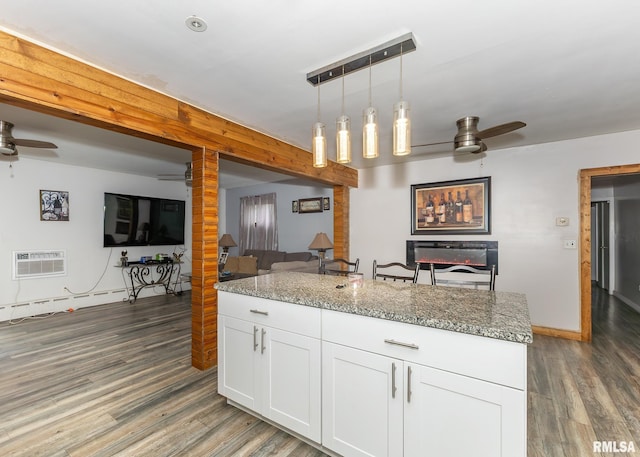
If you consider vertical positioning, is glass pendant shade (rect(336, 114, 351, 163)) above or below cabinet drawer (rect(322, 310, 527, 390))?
above

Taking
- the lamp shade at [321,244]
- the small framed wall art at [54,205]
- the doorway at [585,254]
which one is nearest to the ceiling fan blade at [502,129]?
the doorway at [585,254]

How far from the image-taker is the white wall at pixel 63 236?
452 cm

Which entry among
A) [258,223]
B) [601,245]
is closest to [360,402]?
[258,223]

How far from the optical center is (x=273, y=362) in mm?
1946

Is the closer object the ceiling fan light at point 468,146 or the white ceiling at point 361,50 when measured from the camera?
the white ceiling at point 361,50

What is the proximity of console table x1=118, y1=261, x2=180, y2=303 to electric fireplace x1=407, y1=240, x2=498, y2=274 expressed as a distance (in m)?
4.56

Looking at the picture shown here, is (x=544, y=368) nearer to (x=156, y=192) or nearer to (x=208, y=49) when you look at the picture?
(x=208, y=49)

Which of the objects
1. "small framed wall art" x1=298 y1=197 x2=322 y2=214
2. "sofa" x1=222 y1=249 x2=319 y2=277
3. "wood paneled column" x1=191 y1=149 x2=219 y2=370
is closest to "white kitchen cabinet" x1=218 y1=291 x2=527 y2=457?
"wood paneled column" x1=191 y1=149 x2=219 y2=370

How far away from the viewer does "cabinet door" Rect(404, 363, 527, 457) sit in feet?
4.09

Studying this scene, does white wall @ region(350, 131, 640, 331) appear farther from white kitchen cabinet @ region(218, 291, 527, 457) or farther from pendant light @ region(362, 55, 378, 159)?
white kitchen cabinet @ region(218, 291, 527, 457)

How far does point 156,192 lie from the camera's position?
6.25 meters

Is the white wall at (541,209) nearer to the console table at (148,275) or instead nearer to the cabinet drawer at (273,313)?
the cabinet drawer at (273,313)

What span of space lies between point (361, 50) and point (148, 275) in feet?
19.1

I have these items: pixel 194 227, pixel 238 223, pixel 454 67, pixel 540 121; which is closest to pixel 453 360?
pixel 454 67
